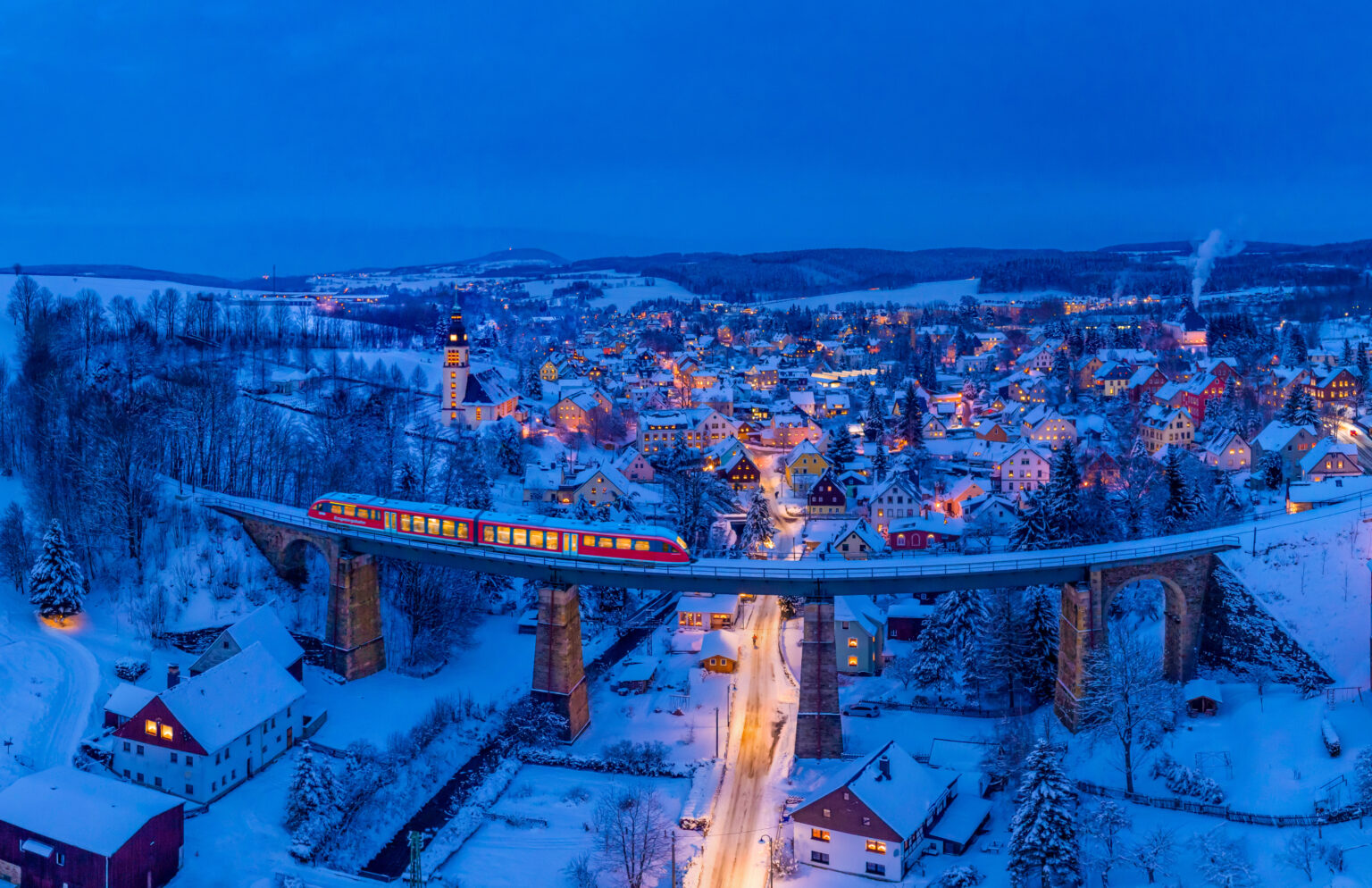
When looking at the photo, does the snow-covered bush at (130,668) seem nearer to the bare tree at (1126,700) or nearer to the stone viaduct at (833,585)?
the stone viaduct at (833,585)

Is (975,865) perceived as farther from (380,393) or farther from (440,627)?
(380,393)

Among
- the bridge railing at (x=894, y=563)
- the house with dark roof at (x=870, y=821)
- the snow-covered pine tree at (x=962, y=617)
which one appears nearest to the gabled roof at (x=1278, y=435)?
the bridge railing at (x=894, y=563)

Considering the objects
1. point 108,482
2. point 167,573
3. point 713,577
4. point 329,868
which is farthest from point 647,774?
point 108,482

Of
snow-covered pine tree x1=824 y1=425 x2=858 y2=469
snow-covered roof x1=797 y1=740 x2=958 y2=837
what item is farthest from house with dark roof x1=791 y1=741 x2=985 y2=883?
snow-covered pine tree x1=824 y1=425 x2=858 y2=469

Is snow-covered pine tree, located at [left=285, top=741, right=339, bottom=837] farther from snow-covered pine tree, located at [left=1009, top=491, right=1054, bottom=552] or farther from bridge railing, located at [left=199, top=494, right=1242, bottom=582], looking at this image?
snow-covered pine tree, located at [left=1009, top=491, right=1054, bottom=552]

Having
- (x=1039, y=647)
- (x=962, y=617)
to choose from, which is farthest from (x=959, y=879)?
(x=962, y=617)

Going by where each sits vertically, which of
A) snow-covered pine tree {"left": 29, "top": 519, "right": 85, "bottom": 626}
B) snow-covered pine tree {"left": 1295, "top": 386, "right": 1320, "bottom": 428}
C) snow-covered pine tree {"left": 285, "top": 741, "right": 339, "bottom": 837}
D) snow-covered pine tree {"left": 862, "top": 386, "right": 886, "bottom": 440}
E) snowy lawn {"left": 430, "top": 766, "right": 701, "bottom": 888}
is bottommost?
snowy lawn {"left": 430, "top": 766, "right": 701, "bottom": 888}
